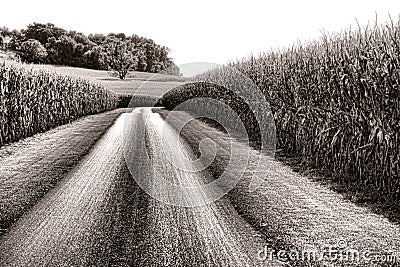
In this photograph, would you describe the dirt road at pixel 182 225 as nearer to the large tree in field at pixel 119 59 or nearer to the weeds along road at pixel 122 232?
the weeds along road at pixel 122 232

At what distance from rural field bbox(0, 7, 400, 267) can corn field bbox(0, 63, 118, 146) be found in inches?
3.7

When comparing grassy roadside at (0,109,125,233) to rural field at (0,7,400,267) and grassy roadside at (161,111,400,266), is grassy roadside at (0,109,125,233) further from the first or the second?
grassy roadside at (161,111,400,266)

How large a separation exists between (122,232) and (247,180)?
350cm

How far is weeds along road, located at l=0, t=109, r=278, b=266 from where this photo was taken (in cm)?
482

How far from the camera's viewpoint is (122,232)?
5664mm

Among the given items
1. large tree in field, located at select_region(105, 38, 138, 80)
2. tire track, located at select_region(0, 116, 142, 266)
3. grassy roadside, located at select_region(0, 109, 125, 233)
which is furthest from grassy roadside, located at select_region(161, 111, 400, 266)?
large tree in field, located at select_region(105, 38, 138, 80)

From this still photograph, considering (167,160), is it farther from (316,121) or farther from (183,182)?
(316,121)

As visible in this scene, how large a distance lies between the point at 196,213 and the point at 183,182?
2.00 meters

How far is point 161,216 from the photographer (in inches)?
249

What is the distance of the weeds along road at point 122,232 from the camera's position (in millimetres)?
4820

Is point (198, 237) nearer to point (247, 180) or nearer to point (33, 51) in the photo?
point (247, 180)

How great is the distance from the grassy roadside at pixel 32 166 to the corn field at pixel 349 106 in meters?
4.91

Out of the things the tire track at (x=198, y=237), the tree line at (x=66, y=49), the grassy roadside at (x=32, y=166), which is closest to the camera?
the tire track at (x=198, y=237)

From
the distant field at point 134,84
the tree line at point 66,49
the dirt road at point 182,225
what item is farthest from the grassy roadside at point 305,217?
the tree line at point 66,49
